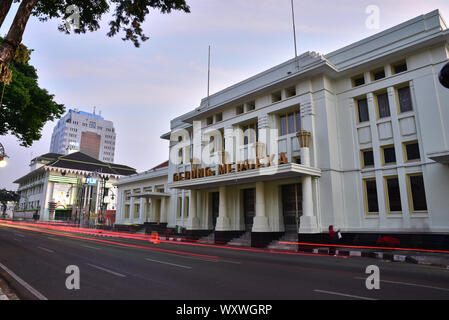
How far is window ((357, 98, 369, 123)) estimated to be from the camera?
21.0m

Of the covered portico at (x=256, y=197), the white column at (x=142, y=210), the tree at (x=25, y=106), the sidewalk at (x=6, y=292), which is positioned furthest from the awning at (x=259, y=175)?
the white column at (x=142, y=210)

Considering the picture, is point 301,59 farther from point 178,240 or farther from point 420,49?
point 178,240

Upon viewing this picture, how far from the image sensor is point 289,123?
2419 centimetres

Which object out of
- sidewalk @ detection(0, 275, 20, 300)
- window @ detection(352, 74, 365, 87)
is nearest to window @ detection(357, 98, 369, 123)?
window @ detection(352, 74, 365, 87)

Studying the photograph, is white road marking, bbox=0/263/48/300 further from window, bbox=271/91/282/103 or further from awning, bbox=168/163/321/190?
window, bbox=271/91/282/103

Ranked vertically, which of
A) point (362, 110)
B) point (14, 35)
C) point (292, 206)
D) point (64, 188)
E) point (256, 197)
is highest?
point (64, 188)

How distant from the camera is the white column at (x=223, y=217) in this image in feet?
81.8

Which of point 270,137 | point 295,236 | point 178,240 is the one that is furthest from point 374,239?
point 178,240

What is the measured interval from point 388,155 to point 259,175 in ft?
28.2

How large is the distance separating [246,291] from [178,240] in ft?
73.6

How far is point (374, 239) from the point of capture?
18.5 metres

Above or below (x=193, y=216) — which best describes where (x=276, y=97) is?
above

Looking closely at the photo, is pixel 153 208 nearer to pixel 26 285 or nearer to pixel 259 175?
pixel 259 175

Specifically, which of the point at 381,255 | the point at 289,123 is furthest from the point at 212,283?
the point at 289,123
